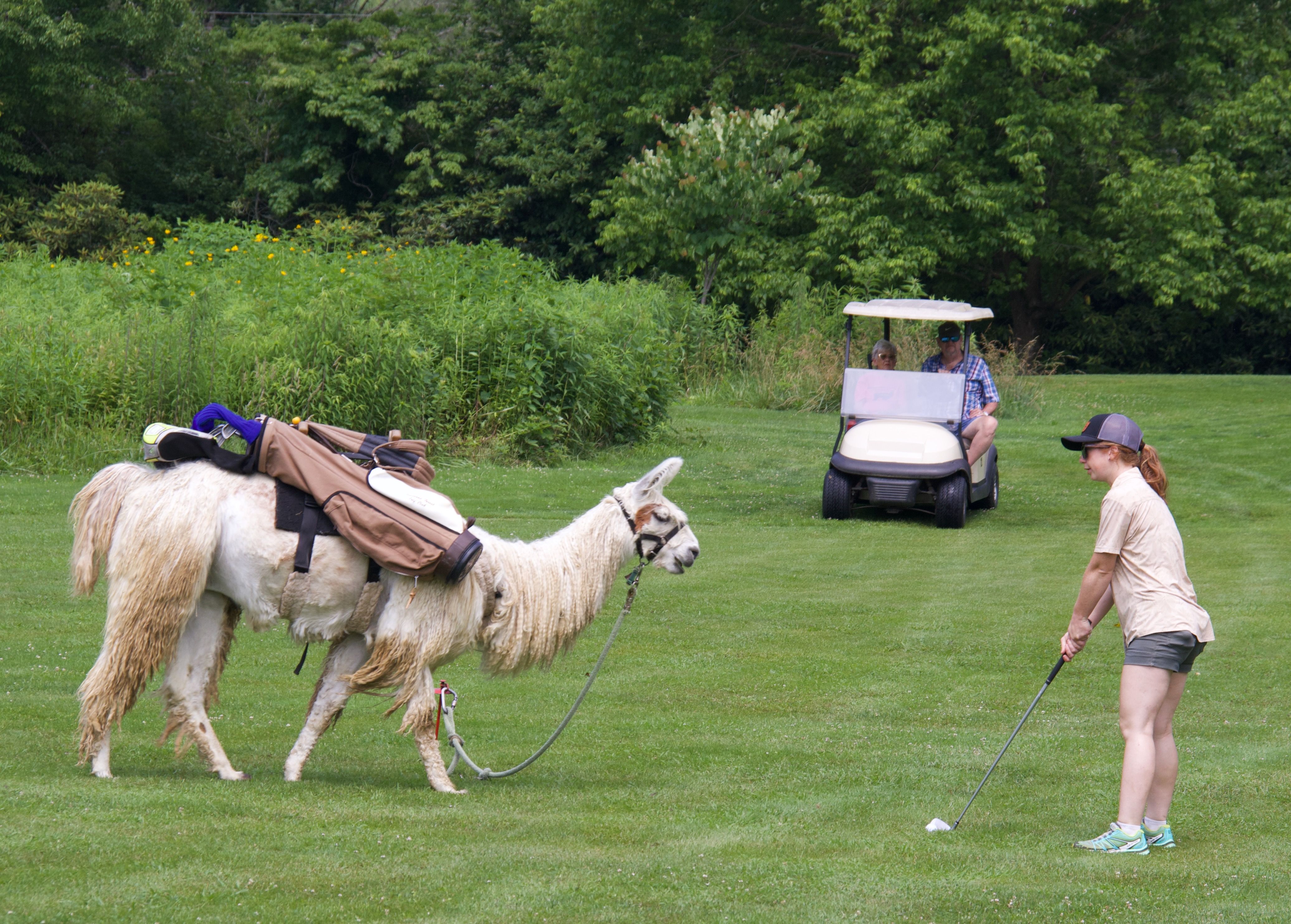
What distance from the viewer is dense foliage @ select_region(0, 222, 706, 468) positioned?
1744cm

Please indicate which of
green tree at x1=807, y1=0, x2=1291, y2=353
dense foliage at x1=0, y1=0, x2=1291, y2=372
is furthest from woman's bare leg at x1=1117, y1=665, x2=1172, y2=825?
green tree at x1=807, y1=0, x2=1291, y2=353

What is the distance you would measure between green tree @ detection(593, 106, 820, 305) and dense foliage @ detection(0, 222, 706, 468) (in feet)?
20.8

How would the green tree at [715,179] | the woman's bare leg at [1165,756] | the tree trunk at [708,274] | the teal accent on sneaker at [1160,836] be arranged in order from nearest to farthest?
1. the woman's bare leg at [1165,756]
2. the teal accent on sneaker at [1160,836]
3. the green tree at [715,179]
4. the tree trunk at [708,274]

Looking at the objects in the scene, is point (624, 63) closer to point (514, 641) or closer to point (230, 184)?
point (230, 184)

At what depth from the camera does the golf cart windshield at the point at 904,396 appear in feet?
51.2

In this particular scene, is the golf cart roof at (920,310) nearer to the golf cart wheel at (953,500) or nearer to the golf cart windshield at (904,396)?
the golf cart windshield at (904,396)

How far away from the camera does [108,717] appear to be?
20.1 feet

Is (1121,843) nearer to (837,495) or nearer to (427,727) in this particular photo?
(427,727)

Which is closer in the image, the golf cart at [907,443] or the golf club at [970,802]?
the golf club at [970,802]

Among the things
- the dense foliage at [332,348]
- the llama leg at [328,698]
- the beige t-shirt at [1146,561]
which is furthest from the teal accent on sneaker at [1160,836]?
the dense foliage at [332,348]

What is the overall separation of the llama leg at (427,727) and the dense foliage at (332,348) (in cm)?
1174

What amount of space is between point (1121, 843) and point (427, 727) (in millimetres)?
2932

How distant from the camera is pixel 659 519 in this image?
22.1 ft

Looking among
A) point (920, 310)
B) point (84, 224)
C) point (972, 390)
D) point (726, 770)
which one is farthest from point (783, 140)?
point (726, 770)
